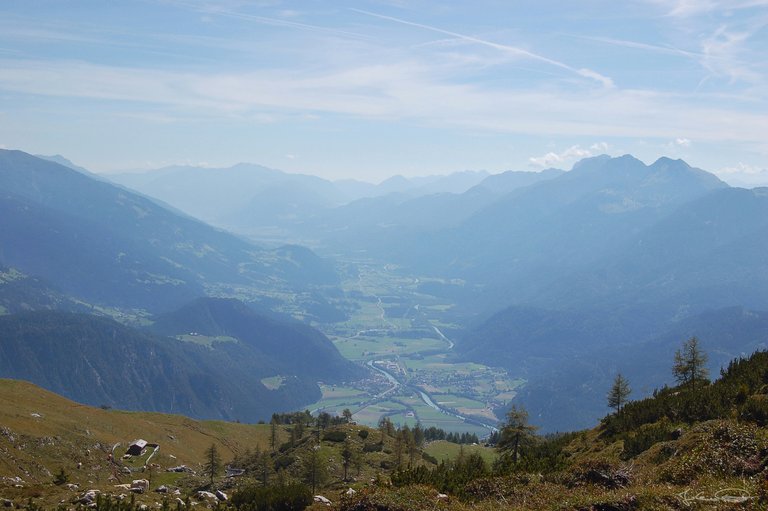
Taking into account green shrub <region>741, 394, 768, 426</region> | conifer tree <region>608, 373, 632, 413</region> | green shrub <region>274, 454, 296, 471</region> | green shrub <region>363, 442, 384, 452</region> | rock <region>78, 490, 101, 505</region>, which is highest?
green shrub <region>741, 394, 768, 426</region>

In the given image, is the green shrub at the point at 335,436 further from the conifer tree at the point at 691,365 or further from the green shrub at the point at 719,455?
the green shrub at the point at 719,455

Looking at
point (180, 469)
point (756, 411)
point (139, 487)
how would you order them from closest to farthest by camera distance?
1. point (756, 411)
2. point (139, 487)
3. point (180, 469)

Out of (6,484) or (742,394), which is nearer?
(742,394)

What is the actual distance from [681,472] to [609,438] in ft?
71.7

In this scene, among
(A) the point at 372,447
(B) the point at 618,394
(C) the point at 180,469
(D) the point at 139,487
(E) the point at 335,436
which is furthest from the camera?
(E) the point at 335,436

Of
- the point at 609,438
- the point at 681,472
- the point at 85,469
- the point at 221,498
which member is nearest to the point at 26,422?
the point at 85,469

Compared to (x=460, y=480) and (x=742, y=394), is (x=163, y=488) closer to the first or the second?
(x=460, y=480)

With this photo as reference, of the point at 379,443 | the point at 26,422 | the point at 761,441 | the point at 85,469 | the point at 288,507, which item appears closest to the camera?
the point at 761,441

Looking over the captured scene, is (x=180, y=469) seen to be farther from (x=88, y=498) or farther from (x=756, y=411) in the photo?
(x=756, y=411)

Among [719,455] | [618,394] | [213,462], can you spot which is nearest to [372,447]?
[213,462]

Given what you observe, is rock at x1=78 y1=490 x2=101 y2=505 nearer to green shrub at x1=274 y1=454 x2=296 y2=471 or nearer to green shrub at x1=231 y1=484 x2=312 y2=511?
green shrub at x1=231 y1=484 x2=312 y2=511

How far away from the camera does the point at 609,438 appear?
58.6 metres

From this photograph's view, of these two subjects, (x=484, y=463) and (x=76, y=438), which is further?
(x=76, y=438)

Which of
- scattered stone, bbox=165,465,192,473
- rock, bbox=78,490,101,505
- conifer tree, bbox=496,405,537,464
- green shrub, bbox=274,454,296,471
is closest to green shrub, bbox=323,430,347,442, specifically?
green shrub, bbox=274,454,296,471
